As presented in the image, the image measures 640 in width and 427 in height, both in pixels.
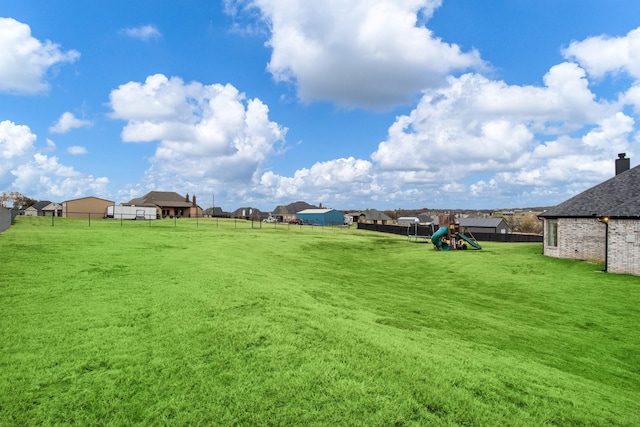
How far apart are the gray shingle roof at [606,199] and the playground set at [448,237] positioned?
8089 mm

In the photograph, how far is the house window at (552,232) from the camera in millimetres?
22547

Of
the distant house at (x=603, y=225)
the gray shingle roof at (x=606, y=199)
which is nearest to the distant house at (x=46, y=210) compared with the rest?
the distant house at (x=603, y=225)

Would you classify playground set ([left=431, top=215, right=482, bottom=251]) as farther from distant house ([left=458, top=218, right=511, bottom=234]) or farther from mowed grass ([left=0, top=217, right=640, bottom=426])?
distant house ([left=458, top=218, right=511, bottom=234])

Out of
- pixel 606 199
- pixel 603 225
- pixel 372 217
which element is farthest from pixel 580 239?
pixel 372 217

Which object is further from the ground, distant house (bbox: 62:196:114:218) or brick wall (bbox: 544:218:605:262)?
distant house (bbox: 62:196:114:218)

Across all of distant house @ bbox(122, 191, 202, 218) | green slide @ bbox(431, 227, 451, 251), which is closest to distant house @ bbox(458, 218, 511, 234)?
green slide @ bbox(431, 227, 451, 251)

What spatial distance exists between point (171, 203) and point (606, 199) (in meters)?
83.9

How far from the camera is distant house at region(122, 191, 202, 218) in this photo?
8300 cm

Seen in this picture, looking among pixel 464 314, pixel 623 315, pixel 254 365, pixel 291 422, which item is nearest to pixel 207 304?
pixel 254 365

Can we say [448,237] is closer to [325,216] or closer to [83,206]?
[83,206]

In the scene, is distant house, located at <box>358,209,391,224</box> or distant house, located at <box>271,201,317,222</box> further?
distant house, located at <box>271,201,317,222</box>

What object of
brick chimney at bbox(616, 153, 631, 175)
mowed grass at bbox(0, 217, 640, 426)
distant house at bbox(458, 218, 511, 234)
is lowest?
mowed grass at bbox(0, 217, 640, 426)

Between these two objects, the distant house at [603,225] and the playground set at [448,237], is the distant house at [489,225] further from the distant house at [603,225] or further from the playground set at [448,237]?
the distant house at [603,225]

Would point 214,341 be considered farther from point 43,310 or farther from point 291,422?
point 43,310
